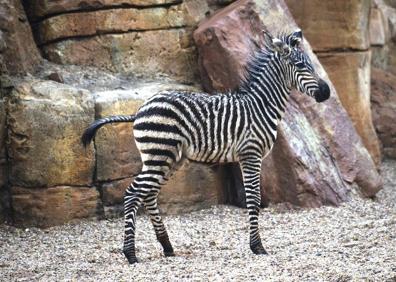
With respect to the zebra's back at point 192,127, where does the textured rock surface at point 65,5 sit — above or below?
above

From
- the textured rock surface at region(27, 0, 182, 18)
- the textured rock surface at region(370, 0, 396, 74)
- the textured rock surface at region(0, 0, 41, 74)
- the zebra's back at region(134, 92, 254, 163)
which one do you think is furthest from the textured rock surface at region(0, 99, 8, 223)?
the textured rock surface at region(370, 0, 396, 74)

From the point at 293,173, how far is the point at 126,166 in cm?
190

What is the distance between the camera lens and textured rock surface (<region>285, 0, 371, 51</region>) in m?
10.8

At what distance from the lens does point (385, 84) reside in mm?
12875

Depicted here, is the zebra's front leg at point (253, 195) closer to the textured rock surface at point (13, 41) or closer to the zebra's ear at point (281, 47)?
the zebra's ear at point (281, 47)

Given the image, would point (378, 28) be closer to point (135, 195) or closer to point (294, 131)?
point (294, 131)

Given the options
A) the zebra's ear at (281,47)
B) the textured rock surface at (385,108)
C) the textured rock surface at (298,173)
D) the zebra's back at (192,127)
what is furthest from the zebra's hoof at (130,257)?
the textured rock surface at (385,108)

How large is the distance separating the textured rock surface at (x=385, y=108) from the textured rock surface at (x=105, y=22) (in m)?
4.25

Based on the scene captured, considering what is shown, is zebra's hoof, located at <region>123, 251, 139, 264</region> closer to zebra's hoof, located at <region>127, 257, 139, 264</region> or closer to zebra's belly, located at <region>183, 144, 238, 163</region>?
zebra's hoof, located at <region>127, 257, 139, 264</region>

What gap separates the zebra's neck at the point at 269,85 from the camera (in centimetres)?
774

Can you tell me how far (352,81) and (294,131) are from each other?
1.84 m

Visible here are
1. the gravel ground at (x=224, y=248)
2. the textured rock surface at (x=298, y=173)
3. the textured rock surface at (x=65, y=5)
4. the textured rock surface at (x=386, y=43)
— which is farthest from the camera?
the textured rock surface at (x=386, y=43)

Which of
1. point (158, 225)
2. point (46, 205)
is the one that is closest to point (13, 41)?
point (46, 205)

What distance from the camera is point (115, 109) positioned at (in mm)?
8984
